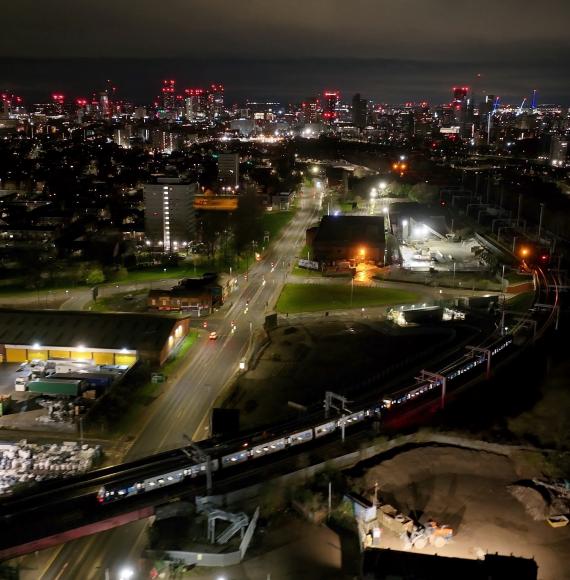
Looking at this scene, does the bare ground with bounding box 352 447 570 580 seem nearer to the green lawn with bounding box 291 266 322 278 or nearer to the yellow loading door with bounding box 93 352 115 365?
the yellow loading door with bounding box 93 352 115 365

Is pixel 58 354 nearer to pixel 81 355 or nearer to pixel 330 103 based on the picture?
pixel 81 355

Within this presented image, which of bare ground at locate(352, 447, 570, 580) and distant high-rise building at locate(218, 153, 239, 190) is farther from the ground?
distant high-rise building at locate(218, 153, 239, 190)

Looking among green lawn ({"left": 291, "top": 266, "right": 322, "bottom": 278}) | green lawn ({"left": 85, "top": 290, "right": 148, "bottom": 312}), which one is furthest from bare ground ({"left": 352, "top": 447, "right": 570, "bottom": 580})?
green lawn ({"left": 291, "top": 266, "right": 322, "bottom": 278})

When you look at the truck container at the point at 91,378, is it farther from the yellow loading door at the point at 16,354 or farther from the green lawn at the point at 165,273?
the green lawn at the point at 165,273

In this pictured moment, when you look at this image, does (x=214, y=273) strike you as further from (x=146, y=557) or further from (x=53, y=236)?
(x=146, y=557)

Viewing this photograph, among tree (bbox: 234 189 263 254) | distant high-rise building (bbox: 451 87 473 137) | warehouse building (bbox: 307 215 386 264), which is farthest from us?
→ distant high-rise building (bbox: 451 87 473 137)

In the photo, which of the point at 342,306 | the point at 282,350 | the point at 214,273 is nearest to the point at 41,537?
the point at 282,350

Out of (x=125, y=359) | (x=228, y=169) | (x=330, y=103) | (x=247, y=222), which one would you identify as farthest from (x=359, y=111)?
(x=125, y=359)
